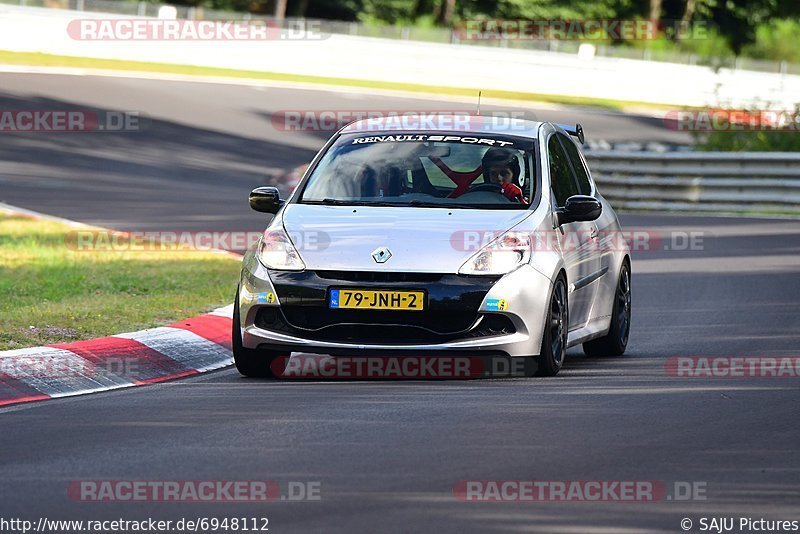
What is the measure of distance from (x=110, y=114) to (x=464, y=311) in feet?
88.0

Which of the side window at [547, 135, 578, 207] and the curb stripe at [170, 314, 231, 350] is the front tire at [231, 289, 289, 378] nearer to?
the curb stripe at [170, 314, 231, 350]

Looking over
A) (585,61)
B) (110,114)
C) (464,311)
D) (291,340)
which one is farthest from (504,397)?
(585,61)

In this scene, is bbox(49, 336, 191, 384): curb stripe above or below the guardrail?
above

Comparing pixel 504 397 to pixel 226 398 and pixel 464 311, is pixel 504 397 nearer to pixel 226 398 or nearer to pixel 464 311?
pixel 464 311

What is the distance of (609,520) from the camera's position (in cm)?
566

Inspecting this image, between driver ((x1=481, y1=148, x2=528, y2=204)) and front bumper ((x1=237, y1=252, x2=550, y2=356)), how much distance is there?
34.1 inches

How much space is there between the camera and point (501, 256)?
9.18m

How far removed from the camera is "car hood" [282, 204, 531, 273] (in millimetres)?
9016

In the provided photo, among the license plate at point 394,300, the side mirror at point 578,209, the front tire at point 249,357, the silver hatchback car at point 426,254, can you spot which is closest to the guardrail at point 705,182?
the silver hatchback car at point 426,254

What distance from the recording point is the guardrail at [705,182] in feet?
83.7
